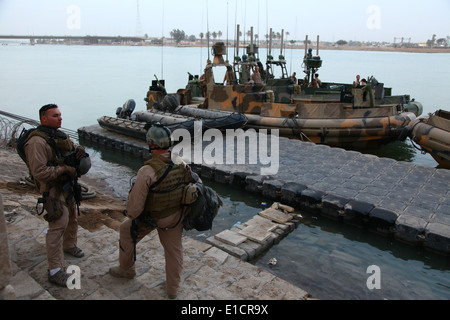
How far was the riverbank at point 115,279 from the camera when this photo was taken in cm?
341

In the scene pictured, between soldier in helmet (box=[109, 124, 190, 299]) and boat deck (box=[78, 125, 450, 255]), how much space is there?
170 inches

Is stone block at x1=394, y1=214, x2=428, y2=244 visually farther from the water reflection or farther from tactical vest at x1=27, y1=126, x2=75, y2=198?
tactical vest at x1=27, y1=126, x2=75, y2=198

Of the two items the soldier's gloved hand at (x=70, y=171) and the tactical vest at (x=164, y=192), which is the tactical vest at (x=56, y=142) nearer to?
the soldier's gloved hand at (x=70, y=171)

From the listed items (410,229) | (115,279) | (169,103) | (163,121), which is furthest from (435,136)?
(115,279)

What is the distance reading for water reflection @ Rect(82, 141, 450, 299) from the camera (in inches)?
195

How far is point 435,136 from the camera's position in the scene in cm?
1038

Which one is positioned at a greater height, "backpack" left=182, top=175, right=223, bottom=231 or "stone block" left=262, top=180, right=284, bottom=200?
"backpack" left=182, top=175, right=223, bottom=231

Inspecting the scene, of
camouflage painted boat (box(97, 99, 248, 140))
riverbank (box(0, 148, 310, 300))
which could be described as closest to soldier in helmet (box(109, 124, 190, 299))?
riverbank (box(0, 148, 310, 300))

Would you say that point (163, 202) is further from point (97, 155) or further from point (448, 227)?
point (97, 155)

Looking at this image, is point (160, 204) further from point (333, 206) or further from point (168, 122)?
point (168, 122)

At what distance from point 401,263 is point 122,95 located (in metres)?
28.9

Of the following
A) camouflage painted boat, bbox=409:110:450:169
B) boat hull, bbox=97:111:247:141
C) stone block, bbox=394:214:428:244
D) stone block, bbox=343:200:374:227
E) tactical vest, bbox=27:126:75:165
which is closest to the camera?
tactical vest, bbox=27:126:75:165

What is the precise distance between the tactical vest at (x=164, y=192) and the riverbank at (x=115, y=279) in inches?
32.7

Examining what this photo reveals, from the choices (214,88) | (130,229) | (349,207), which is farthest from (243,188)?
Result: (214,88)
